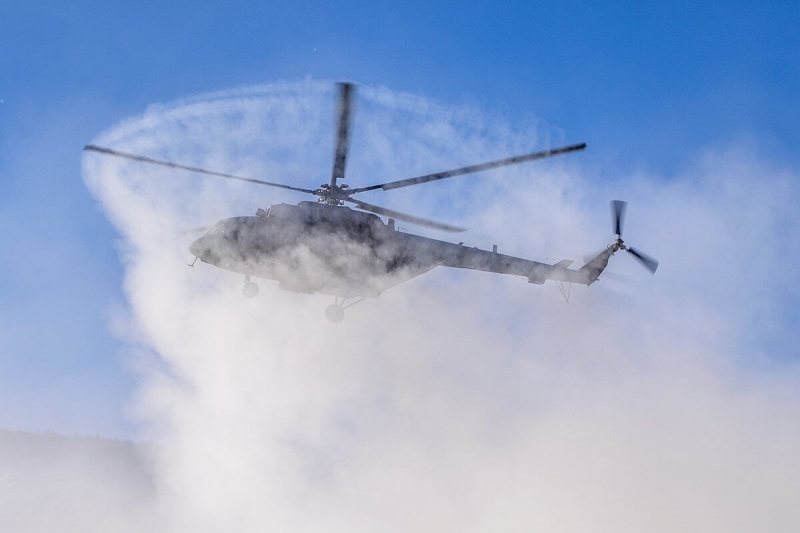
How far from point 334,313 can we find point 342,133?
5074 millimetres

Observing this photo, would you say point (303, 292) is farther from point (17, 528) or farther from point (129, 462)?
point (129, 462)

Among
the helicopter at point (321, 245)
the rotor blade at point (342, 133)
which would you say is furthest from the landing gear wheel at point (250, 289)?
the rotor blade at point (342, 133)

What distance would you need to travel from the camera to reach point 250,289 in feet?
55.5

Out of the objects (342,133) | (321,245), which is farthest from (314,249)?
(342,133)

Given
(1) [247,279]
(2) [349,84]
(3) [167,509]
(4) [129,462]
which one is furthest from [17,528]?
(2) [349,84]

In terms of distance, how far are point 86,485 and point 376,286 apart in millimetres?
55299

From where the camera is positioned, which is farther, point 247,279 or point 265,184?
point 247,279

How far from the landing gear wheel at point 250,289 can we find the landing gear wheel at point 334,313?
2.03m

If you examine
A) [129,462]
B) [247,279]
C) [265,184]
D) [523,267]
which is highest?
[129,462]

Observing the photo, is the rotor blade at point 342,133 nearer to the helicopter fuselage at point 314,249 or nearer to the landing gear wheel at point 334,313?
the helicopter fuselage at point 314,249

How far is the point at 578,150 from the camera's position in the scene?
48.5 feet

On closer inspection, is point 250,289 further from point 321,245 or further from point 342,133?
point 342,133

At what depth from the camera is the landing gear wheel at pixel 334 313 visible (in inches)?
713

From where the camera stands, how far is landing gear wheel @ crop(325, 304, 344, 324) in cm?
1811
